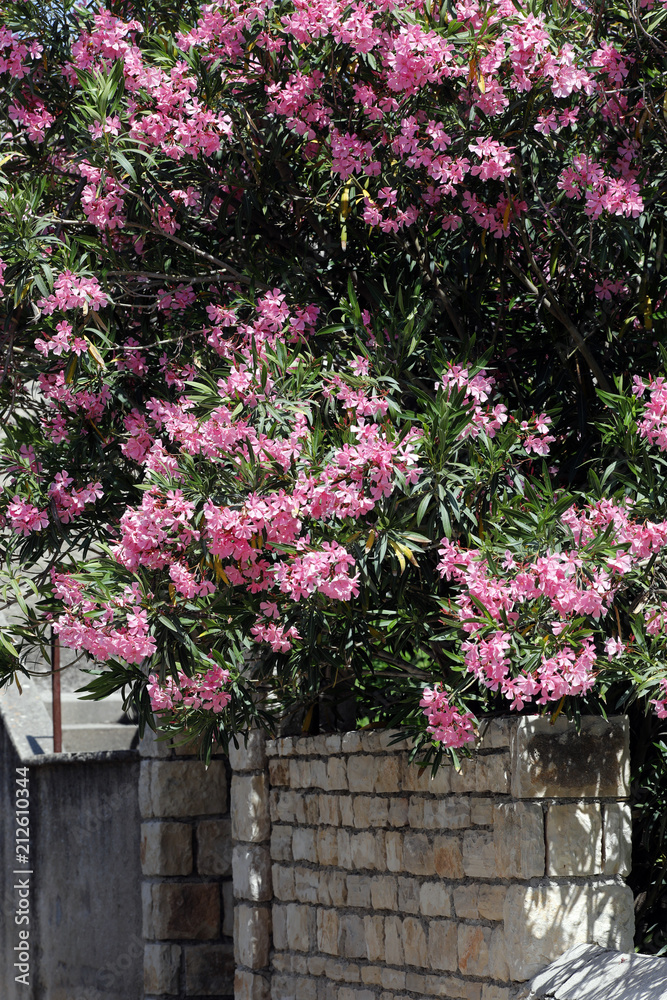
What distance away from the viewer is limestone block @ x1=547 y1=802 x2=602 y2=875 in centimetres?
432

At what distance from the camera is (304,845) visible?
608 centimetres

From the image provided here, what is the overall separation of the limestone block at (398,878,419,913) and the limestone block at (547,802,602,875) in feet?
3.07

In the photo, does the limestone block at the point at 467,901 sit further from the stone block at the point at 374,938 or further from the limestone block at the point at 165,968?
the limestone block at the point at 165,968

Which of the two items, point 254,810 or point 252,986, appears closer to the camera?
point 252,986

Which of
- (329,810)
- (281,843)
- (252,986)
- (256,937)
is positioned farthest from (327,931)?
(252,986)

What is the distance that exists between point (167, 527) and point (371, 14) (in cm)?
203

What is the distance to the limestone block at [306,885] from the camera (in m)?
5.92

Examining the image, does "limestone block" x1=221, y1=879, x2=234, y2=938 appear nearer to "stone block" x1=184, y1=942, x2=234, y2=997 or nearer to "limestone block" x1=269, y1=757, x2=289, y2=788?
"stone block" x1=184, y1=942, x2=234, y2=997

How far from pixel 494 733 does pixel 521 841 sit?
0.40 m

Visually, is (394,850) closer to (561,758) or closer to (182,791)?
(561,758)

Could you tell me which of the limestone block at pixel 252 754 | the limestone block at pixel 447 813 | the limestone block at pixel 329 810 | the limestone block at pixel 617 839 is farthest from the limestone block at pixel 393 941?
the limestone block at pixel 252 754

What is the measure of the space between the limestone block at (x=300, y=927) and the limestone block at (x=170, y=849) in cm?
120

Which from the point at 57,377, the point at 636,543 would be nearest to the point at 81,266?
the point at 57,377

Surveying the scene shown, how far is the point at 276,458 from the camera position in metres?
3.98
